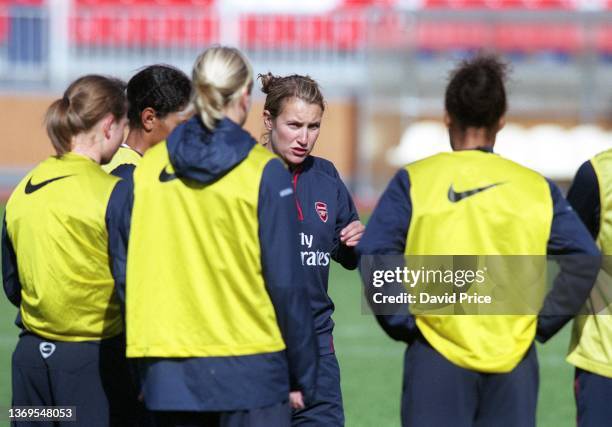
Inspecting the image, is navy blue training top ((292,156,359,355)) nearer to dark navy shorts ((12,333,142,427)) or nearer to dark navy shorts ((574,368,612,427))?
dark navy shorts ((12,333,142,427))

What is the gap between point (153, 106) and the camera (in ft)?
14.2

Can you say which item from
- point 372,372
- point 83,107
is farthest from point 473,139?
point 372,372

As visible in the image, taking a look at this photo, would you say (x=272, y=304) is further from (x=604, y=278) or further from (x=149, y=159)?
(x=604, y=278)

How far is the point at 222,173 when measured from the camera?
11.1 ft

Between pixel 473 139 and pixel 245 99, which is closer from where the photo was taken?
pixel 245 99

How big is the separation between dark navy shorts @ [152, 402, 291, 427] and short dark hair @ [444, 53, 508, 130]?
1.10m

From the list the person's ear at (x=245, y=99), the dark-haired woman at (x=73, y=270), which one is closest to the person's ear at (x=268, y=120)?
the dark-haired woman at (x=73, y=270)

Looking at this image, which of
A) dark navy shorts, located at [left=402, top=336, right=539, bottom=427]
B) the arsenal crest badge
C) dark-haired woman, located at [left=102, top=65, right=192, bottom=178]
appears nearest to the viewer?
dark navy shorts, located at [left=402, top=336, right=539, bottom=427]

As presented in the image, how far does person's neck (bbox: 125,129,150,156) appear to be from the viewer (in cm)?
444

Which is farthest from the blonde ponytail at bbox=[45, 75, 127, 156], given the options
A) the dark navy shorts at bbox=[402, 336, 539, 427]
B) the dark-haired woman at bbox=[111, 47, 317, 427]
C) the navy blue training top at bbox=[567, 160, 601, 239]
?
the navy blue training top at bbox=[567, 160, 601, 239]

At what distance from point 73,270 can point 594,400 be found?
6.27 ft

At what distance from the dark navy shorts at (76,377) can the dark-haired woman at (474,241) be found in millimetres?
1048

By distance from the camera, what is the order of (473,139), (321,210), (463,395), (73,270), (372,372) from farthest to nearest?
(372,372), (321,210), (73,270), (473,139), (463,395)

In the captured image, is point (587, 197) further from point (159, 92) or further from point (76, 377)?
point (76, 377)
